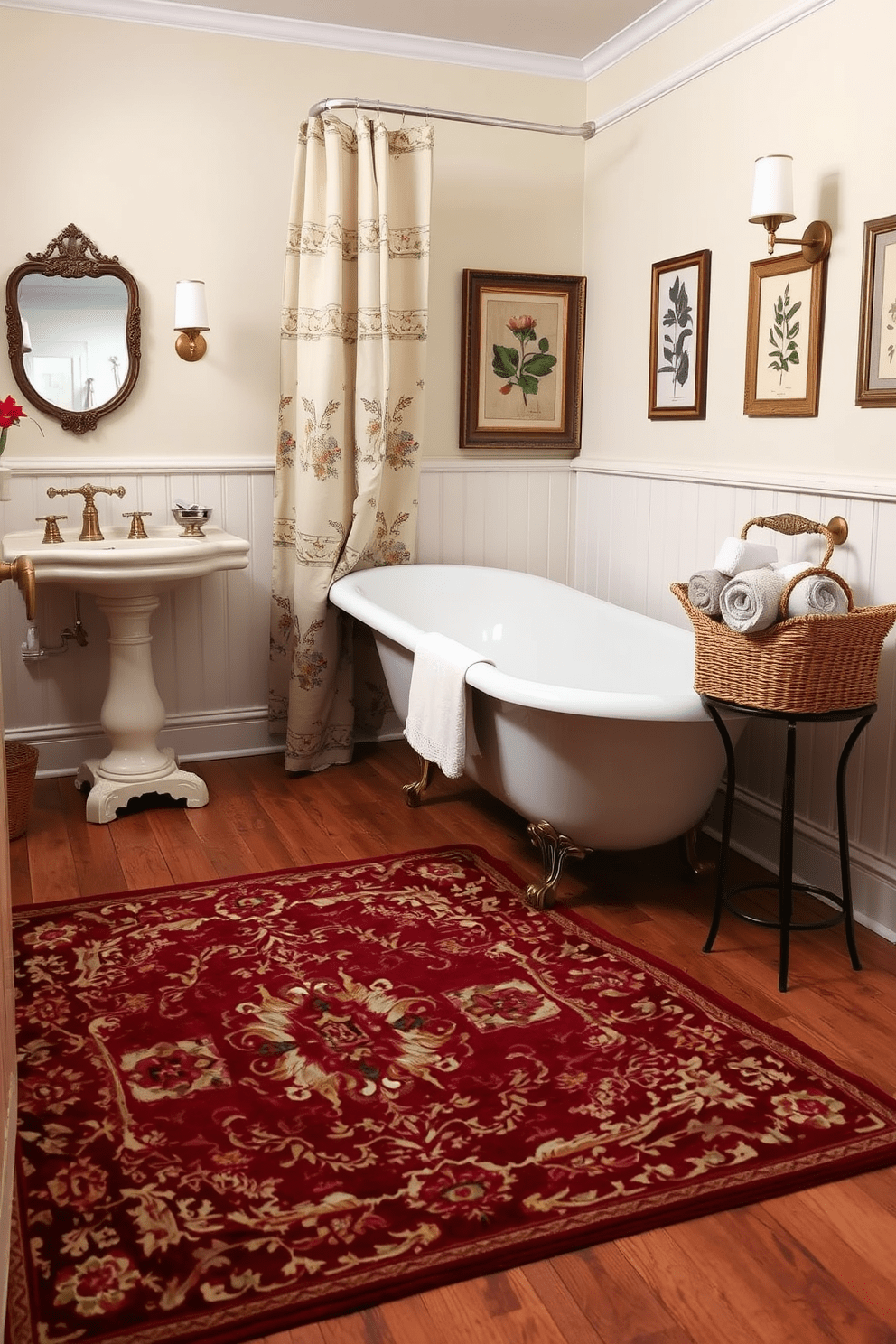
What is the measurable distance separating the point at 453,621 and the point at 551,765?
55.4 inches

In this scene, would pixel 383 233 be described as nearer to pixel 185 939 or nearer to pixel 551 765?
pixel 551 765

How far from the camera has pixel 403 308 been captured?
4055mm

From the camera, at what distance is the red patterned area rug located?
1750mm

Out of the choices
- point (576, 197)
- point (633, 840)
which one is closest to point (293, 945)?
point (633, 840)

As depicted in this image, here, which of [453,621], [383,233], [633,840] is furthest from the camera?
[453,621]

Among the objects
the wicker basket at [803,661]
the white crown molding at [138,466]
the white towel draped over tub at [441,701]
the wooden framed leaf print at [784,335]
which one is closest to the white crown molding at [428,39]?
the wooden framed leaf print at [784,335]

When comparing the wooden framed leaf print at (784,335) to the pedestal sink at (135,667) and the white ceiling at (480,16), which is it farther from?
the pedestal sink at (135,667)

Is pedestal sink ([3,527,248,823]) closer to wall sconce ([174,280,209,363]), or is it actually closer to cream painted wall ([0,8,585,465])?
cream painted wall ([0,8,585,465])

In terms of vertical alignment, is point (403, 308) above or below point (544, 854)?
above

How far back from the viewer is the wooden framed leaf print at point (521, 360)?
4.40 m

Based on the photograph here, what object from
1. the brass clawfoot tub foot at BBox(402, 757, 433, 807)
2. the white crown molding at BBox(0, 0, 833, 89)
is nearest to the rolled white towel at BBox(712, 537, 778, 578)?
the brass clawfoot tub foot at BBox(402, 757, 433, 807)

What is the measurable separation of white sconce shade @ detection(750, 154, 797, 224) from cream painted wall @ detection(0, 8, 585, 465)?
1583 mm

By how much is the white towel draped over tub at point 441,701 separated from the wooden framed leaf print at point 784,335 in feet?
3.75

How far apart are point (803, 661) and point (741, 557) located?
14.2 inches
